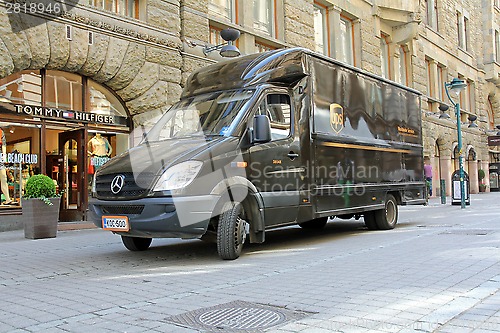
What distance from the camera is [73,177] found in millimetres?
13375

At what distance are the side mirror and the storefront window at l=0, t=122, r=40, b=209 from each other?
22.1 ft

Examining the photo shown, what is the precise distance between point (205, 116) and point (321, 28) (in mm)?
15137

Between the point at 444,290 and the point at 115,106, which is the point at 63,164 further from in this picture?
the point at 444,290

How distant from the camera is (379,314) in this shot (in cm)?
423

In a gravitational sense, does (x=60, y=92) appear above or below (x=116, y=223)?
above

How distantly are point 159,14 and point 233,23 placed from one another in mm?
3392

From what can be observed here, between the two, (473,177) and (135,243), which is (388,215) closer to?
(135,243)

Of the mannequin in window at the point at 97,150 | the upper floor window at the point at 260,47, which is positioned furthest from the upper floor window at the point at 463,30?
the mannequin in window at the point at 97,150

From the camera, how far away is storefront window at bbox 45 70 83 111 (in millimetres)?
12352

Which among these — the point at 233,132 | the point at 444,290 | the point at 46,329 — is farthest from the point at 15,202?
the point at 444,290

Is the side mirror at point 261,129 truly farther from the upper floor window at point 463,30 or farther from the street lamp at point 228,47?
the upper floor window at point 463,30

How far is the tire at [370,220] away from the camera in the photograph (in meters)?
11.3

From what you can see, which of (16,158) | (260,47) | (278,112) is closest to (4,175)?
(16,158)

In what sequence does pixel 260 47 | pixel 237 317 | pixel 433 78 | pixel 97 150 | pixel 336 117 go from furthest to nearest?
pixel 433 78, pixel 260 47, pixel 97 150, pixel 336 117, pixel 237 317
